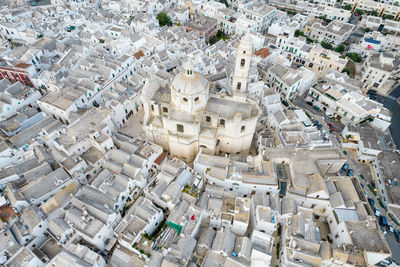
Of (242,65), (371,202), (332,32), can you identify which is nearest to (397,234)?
(371,202)

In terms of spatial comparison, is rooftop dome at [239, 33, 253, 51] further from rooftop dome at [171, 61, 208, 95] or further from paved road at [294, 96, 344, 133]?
paved road at [294, 96, 344, 133]

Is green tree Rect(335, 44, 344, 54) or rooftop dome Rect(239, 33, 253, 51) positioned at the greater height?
rooftop dome Rect(239, 33, 253, 51)

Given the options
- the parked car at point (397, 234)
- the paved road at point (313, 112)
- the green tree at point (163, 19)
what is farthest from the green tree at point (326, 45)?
the parked car at point (397, 234)

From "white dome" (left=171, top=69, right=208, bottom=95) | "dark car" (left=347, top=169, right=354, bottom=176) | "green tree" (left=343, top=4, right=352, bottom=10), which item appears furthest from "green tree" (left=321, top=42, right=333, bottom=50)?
"white dome" (left=171, top=69, right=208, bottom=95)

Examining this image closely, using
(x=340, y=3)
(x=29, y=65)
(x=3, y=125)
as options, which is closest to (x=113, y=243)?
(x=3, y=125)

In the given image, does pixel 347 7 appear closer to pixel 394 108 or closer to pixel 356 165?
pixel 394 108

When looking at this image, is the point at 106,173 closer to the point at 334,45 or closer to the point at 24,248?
the point at 24,248

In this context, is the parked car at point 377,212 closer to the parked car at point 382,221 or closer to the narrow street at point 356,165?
the parked car at point 382,221
